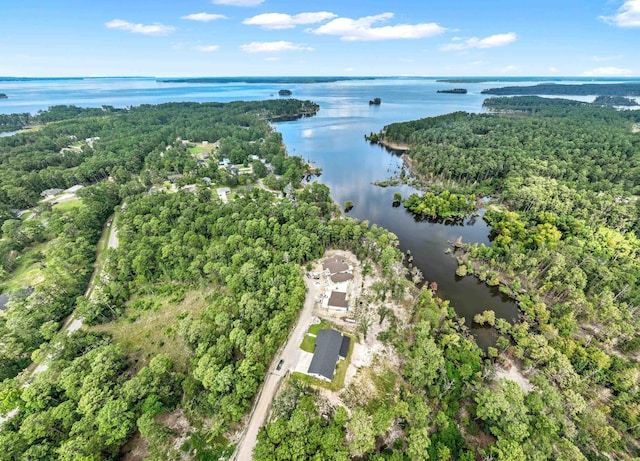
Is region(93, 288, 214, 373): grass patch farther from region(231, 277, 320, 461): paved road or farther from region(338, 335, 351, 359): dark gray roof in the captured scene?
region(338, 335, 351, 359): dark gray roof

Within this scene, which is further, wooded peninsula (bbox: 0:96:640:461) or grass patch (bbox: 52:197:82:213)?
grass patch (bbox: 52:197:82:213)

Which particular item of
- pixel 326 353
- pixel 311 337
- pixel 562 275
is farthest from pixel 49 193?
pixel 562 275

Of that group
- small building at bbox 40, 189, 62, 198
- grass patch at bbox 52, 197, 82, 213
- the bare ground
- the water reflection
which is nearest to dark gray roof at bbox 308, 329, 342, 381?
the bare ground

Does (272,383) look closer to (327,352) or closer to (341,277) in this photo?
(327,352)

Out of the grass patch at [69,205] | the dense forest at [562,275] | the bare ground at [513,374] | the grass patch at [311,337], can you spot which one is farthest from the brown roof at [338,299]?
the grass patch at [69,205]

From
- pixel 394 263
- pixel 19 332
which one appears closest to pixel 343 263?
pixel 394 263

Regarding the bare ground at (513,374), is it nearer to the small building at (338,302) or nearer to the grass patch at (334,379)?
the grass patch at (334,379)

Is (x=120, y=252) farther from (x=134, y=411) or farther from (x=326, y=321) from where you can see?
(x=326, y=321)
